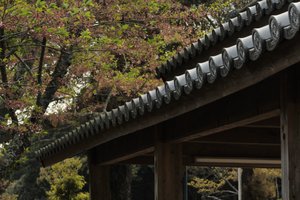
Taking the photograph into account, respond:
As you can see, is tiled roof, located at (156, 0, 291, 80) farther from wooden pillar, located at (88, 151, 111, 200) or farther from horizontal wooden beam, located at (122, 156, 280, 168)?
wooden pillar, located at (88, 151, 111, 200)

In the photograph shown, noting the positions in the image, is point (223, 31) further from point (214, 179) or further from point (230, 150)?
point (214, 179)

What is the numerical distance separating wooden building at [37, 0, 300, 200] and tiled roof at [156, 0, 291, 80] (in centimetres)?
1

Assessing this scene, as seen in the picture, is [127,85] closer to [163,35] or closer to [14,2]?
[163,35]

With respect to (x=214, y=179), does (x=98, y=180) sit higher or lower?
lower

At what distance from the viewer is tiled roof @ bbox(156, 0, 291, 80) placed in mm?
6208

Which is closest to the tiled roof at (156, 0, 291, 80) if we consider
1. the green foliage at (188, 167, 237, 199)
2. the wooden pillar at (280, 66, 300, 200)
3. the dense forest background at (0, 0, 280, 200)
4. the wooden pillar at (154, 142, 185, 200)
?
the wooden pillar at (154, 142, 185, 200)

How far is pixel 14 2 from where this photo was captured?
9.77 metres

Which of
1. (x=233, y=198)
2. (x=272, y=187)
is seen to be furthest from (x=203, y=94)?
(x=233, y=198)

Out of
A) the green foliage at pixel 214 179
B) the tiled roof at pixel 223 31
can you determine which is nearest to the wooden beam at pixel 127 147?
the tiled roof at pixel 223 31

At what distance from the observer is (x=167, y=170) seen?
6.23 metres

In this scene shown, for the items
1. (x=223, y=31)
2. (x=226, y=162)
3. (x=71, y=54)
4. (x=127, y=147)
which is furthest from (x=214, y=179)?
(x=223, y=31)

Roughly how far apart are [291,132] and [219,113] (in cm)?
111

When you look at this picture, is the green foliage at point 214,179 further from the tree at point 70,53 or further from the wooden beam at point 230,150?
the wooden beam at point 230,150

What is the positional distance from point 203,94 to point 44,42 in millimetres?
7124
